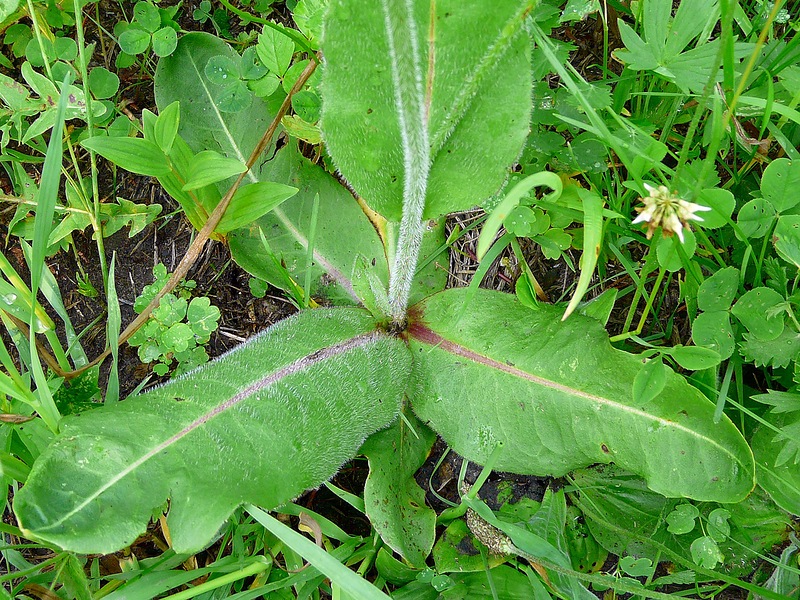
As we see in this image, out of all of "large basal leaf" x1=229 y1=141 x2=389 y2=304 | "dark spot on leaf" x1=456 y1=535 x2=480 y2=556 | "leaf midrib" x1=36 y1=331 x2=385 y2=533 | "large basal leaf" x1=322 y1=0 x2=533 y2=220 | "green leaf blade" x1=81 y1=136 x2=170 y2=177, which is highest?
"large basal leaf" x1=322 y1=0 x2=533 y2=220

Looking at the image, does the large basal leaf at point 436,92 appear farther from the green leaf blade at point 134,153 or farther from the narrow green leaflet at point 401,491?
the narrow green leaflet at point 401,491

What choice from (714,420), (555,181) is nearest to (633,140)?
(555,181)

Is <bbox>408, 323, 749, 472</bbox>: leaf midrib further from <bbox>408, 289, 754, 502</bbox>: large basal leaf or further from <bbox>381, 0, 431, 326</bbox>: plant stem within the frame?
<bbox>381, 0, 431, 326</bbox>: plant stem

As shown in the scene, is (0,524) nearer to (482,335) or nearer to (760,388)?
(482,335)

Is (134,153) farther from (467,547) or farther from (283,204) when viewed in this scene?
(467,547)

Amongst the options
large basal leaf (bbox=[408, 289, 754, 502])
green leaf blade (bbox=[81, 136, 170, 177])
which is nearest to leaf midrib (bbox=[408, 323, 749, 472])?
large basal leaf (bbox=[408, 289, 754, 502])

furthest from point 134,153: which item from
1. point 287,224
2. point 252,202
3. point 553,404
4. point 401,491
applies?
point 553,404

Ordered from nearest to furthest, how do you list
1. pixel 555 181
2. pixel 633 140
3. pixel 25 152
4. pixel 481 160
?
pixel 555 181 < pixel 481 160 < pixel 633 140 < pixel 25 152

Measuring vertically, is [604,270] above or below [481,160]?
below
